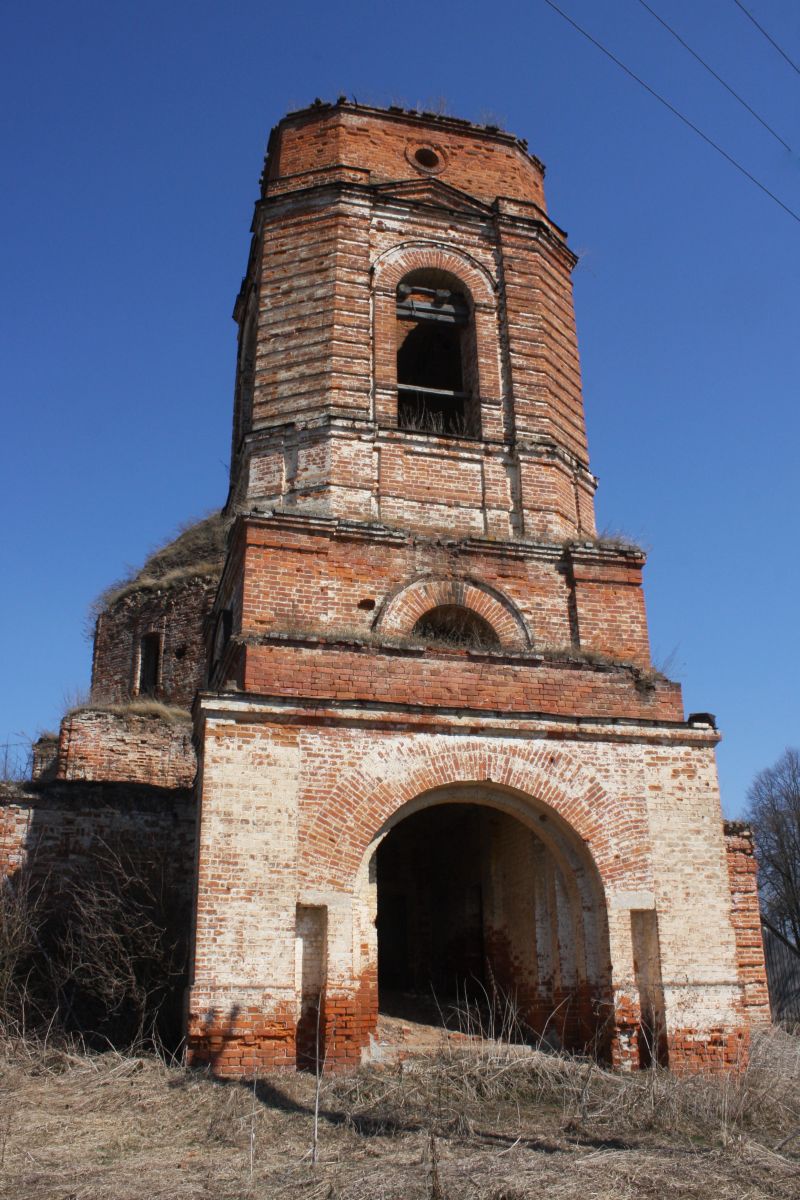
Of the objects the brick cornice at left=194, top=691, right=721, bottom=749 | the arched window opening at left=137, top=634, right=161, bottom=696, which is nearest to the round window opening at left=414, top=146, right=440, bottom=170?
the brick cornice at left=194, top=691, right=721, bottom=749

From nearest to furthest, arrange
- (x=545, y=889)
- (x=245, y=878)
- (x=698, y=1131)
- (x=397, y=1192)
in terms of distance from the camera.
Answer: (x=397, y=1192) < (x=698, y=1131) < (x=245, y=878) < (x=545, y=889)

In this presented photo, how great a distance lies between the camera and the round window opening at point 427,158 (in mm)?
14211

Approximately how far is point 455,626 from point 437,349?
4.57 meters

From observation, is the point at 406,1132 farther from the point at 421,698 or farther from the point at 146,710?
the point at 146,710

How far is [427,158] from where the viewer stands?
46.8ft

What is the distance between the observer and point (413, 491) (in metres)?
12.2

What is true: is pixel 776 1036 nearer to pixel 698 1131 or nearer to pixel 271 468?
pixel 698 1131

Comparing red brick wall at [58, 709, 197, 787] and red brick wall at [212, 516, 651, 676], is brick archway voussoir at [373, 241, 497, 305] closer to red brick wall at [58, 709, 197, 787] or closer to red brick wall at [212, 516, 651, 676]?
red brick wall at [212, 516, 651, 676]

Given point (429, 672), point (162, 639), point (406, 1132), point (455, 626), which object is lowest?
point (406, 1132)

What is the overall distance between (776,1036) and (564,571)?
5.92 meters

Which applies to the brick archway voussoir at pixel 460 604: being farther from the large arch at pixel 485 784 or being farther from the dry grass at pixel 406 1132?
the dry grass at pixel 406 1132

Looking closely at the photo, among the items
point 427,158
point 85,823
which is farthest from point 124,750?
point 427,158

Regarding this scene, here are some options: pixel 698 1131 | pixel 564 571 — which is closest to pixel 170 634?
pixel 564 571

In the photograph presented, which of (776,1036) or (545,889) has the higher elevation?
(545,889)
